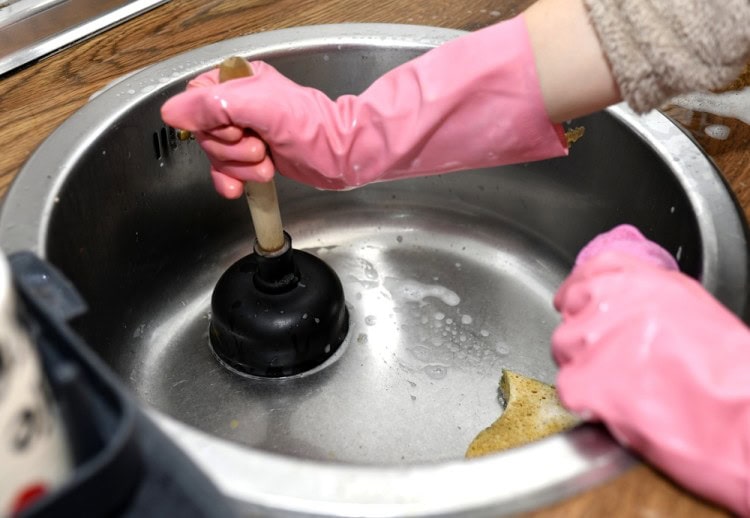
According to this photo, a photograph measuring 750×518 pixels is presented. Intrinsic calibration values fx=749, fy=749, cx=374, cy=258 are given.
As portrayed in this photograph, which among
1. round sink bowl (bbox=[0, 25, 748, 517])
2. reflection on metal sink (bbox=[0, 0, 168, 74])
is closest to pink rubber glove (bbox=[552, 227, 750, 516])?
round sink bowl (bbox=[0, 25, 748, 517])

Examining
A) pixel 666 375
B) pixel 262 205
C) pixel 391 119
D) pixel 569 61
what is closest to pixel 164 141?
pixel 262 205

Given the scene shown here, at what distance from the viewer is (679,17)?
583mm

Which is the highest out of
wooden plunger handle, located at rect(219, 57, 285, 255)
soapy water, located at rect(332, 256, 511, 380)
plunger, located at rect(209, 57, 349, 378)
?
wooden plunger handle, located at rect(219, 57, 285, 255)

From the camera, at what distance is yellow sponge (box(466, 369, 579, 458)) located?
0.73 m

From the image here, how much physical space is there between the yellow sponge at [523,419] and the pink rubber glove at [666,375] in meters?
0.23

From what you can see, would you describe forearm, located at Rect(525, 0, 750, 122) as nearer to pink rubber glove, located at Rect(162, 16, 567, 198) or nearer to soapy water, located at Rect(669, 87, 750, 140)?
pink rubber glove, located at Rect(162, 16, 567, 198)

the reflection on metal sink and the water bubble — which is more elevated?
the reflection on metal sink

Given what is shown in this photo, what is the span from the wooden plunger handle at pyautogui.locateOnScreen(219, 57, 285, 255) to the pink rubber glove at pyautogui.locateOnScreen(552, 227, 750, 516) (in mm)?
327

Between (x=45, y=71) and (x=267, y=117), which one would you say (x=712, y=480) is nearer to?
(x=267, y=117)

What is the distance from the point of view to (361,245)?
1.00 m

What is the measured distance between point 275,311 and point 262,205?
0.13 m

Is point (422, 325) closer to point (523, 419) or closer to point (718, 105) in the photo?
point (523, 419)

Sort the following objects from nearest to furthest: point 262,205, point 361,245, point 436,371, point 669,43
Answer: point 669,43 → point 262,205 → point 436,371 → point 361,245

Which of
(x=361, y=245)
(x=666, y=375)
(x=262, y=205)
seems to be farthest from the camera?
(x=361, y=245)
